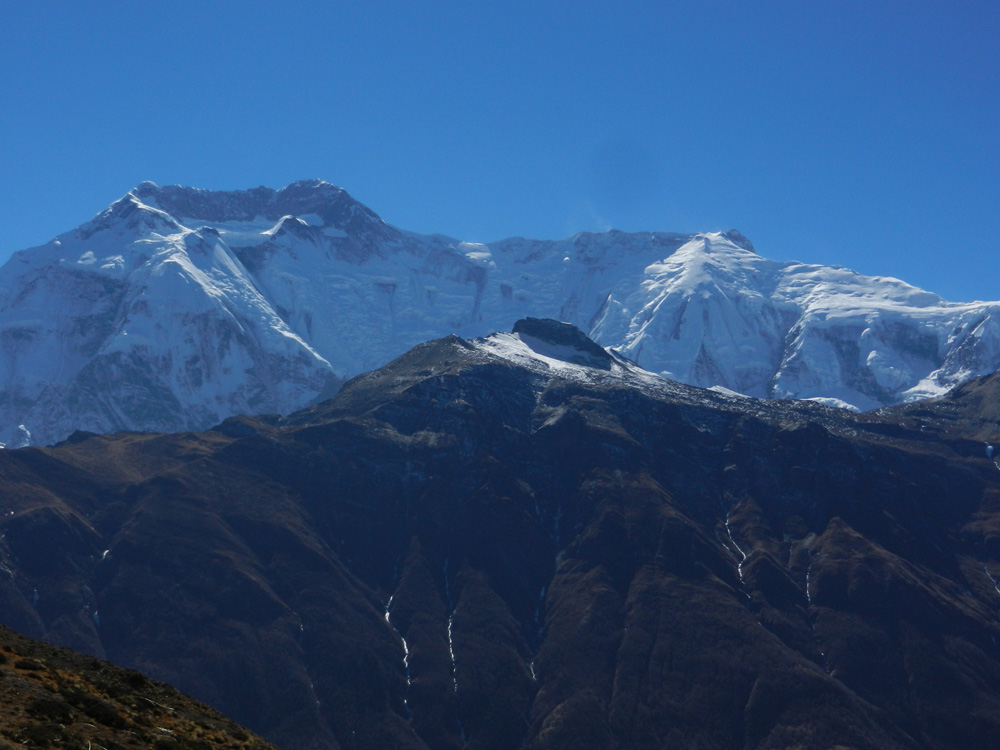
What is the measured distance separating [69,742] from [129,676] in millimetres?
15927

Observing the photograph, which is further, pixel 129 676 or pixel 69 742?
pixel 129 676

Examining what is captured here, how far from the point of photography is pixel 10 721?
184 feet

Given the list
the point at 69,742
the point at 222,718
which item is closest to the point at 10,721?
the point at 69,742

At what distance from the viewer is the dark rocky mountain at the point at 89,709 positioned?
57.0 m

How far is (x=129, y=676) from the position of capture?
7225cm

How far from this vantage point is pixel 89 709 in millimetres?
61969

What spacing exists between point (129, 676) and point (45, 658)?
17.5 feet

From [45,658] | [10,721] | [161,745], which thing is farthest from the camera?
[45,658]

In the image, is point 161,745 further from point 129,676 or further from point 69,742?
point 129,676

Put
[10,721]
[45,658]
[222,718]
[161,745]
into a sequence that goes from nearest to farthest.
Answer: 1. [10,721]
2. [161,745]
3. [45,658]
4. [222,718]

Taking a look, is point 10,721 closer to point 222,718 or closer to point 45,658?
point 45,658

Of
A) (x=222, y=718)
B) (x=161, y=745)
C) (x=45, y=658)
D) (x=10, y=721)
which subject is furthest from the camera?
(x=222, y=718)

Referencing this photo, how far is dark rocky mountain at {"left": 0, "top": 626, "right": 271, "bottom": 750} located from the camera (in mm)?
56969

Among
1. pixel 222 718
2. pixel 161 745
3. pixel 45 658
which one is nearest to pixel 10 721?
pixel 161 745
